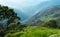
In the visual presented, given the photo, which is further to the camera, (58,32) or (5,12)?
(5,12)

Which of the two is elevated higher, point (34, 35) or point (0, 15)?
point (34, 35)

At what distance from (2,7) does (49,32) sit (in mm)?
40702

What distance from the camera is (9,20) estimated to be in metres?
47.0

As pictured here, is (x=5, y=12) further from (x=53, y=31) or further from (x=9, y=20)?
(x=53, y=31)

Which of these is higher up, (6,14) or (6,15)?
(6,14)

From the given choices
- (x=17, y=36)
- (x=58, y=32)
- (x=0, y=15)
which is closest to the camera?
(x=58, y=32)

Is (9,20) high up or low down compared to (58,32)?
down

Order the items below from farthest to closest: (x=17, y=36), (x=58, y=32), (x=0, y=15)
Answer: (x=0, y=15)
(x=17, y=36)
(x=58, y=32)

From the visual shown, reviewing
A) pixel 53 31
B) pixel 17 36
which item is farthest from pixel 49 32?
pixel 17 36

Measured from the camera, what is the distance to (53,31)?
21.7ft

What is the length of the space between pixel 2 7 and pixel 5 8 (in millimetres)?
778

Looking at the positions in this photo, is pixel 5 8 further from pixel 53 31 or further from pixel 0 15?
pixel 53 31

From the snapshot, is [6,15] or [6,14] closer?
[6,15]

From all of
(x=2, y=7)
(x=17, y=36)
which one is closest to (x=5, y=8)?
(x=2, y=7)
